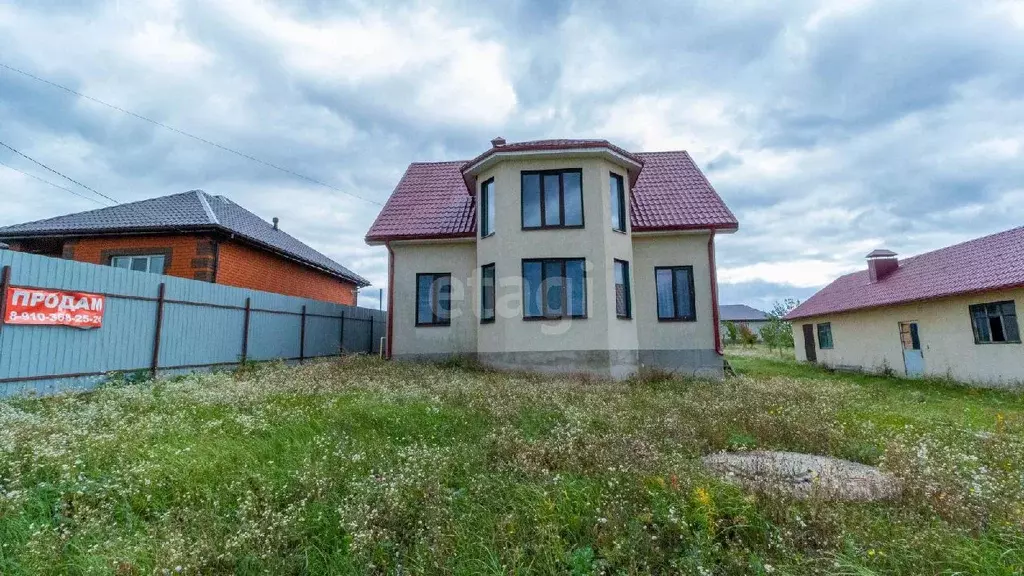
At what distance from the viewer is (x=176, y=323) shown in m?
9.62

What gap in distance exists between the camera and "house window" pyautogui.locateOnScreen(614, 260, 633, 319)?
1160 cm

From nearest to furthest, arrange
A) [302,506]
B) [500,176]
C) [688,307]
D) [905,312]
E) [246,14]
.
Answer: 1. [302,506]
2. [246,14]
3. [500,176]
4. [688,307]
5. [905,312]

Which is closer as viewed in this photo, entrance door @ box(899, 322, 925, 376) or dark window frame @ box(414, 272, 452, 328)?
dark window frame @ box(414, 272, 452, 328)

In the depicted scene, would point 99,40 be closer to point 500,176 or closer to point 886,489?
point 500,176

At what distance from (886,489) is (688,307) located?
951 cm

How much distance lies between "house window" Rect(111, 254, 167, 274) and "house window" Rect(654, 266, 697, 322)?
51.3 feet

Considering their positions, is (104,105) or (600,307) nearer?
(600,307)

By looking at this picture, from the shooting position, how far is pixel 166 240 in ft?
44.6

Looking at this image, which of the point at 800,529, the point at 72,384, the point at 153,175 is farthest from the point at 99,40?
the point at 800,529

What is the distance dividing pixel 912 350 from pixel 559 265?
13.8m

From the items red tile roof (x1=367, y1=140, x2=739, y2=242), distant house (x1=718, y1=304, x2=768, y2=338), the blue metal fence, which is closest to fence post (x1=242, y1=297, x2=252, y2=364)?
the blue metal fence

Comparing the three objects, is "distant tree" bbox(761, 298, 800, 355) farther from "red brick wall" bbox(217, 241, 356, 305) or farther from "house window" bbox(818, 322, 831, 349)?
"red brick wall" bbox(217, 241, 356, 305)

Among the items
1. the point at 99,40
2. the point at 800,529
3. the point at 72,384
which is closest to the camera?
the point at 800,529

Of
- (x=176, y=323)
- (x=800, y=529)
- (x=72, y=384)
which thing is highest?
(x=176, y=323)
